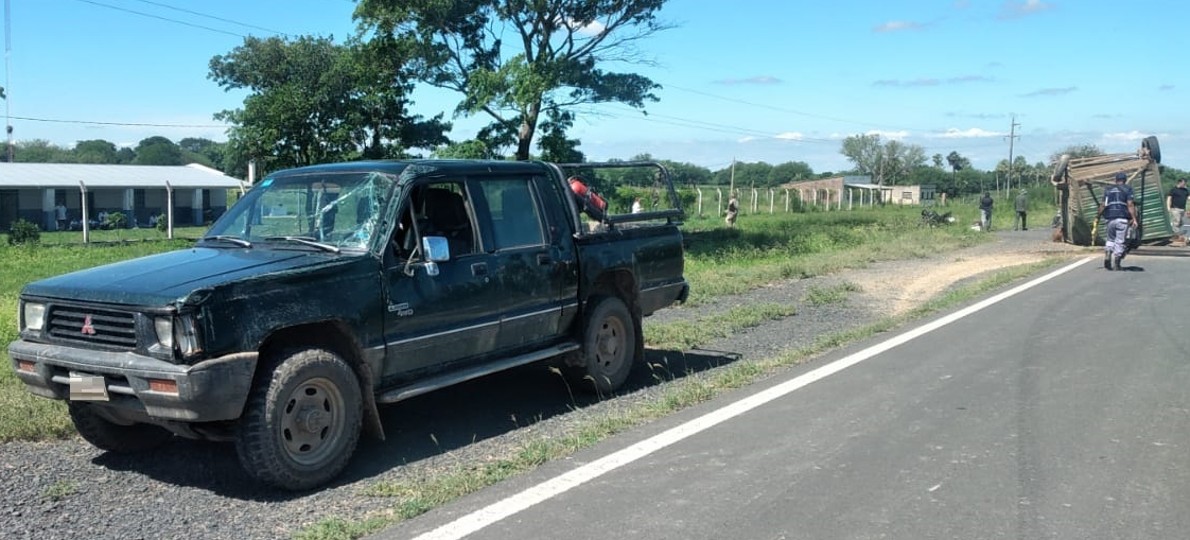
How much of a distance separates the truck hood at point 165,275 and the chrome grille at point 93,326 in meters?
0.08

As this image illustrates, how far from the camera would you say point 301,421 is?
5465mm

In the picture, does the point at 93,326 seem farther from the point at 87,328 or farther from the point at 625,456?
the point at 625,456

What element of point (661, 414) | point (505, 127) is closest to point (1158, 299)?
point (661, 414)

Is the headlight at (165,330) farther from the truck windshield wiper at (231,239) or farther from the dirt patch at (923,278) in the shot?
the dirt patch at (923,278)

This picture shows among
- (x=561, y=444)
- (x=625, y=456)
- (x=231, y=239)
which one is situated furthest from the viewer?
(x=231, y=239)

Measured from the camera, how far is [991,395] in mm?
7398

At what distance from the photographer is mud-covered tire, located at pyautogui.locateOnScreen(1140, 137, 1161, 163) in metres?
21.5

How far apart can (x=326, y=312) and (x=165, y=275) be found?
2.92 ft

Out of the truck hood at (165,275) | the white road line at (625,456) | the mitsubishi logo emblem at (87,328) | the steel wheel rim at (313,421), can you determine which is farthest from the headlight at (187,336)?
the white road line at (625,456)

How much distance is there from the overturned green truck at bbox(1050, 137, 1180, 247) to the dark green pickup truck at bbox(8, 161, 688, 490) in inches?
683

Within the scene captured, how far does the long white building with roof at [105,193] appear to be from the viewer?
45.7 meters

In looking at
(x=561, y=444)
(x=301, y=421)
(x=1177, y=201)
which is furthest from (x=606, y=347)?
(x=1177, y=201)

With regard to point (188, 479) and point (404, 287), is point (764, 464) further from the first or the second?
point (188, 479)

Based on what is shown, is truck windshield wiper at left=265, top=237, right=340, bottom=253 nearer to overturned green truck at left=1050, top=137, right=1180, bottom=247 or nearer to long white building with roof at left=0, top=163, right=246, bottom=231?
overturned green truck at left=1050, top=137, right=1180, bottom=247
